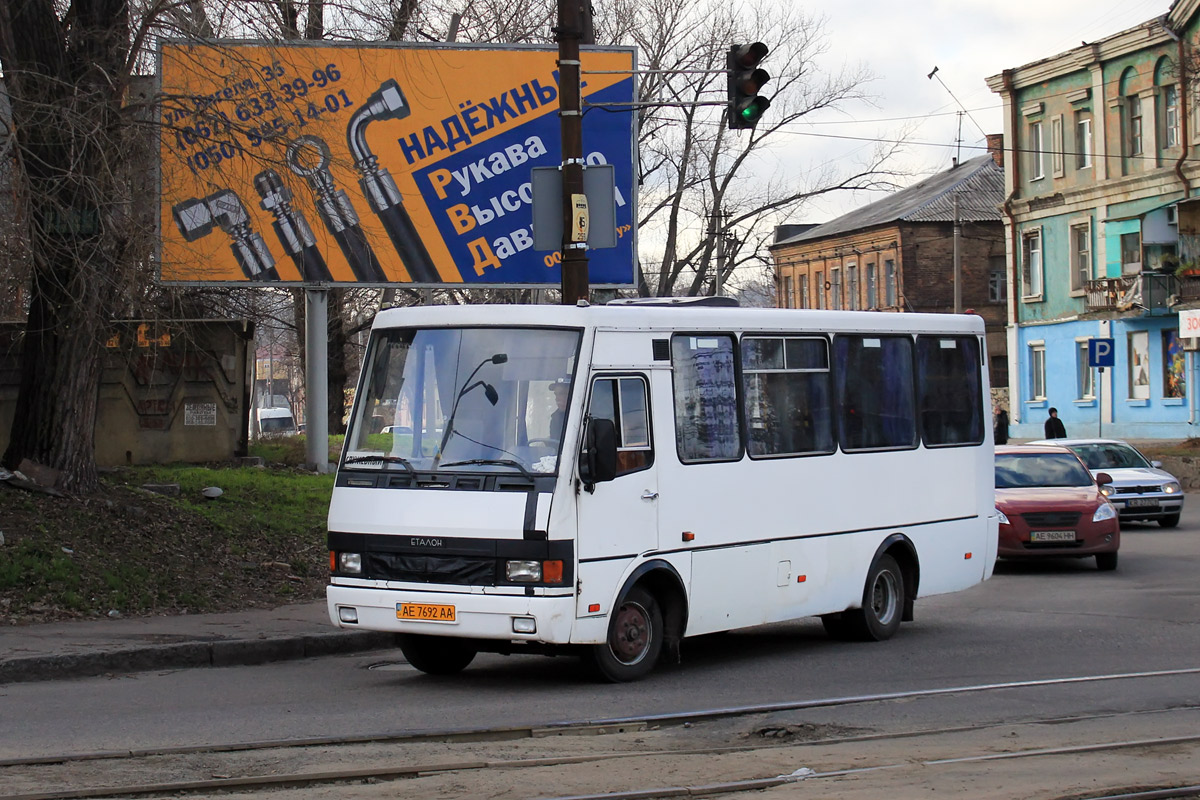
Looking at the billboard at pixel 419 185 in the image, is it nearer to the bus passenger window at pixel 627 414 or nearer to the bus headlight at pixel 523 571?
the bus passenger window at pixel 627 414

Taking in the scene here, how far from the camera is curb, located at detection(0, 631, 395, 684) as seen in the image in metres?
10.6

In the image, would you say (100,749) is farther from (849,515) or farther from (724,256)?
(724,256)

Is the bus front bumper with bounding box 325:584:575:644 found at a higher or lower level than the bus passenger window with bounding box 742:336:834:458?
lower

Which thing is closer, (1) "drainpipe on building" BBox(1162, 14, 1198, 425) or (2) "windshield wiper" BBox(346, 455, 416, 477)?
(2) "windshield wiper" BBox(346, 455, 416, 477)

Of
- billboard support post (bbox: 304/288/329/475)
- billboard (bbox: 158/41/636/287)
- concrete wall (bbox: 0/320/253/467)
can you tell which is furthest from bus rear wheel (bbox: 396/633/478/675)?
concrete wall (bbox: 0/320/253/467)

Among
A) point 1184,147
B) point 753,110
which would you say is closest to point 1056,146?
point 1184,147

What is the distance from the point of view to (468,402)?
10227 millimetres

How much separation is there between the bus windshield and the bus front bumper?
0.87 metres

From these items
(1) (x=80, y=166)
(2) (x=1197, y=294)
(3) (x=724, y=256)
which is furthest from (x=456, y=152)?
(2) (x=1197, y=294)

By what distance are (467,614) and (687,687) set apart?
1.68 m

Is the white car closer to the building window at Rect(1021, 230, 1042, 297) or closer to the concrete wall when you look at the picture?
the concrete wall

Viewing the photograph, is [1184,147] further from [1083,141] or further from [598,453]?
[598,453]

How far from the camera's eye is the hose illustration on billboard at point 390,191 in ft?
68.7

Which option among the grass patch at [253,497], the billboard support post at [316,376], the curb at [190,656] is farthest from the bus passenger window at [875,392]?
the billboard support post at [316,376]
